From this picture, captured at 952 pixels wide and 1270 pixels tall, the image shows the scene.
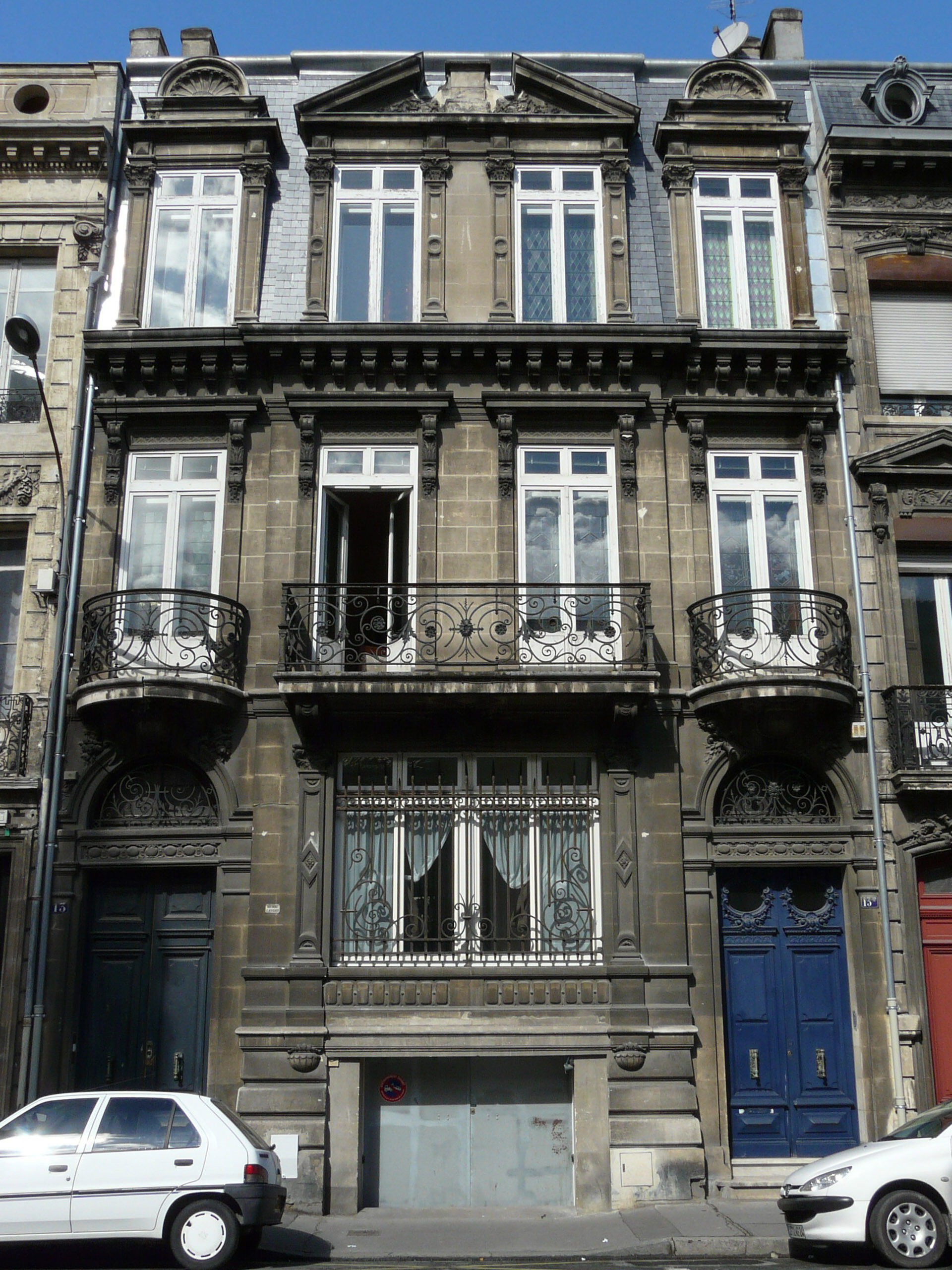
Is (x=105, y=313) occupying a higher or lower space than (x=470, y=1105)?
higher

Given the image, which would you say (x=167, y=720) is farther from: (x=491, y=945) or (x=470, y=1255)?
(x=470, y=1255)

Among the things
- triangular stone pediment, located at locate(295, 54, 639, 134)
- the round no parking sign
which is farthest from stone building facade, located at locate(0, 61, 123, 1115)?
the round no parking sign

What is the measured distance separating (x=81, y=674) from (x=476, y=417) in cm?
609

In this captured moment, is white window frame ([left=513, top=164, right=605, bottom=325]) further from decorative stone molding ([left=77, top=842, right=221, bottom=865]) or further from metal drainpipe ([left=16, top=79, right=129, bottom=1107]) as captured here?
decorative stone molding ([left=77, top=842, right=221, bottom=865])

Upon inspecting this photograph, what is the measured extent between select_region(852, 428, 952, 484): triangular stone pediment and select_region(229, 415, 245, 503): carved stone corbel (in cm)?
810

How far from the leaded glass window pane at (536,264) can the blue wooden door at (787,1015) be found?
804 cm

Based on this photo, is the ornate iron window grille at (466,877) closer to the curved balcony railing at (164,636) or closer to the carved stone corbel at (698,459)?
the curved balcony railing at (164,636)

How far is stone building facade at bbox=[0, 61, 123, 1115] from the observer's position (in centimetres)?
1537

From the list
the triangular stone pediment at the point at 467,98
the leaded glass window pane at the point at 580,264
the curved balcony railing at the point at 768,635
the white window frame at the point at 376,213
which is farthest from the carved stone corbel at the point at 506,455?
the triangular stone pediment at the point at 467,98

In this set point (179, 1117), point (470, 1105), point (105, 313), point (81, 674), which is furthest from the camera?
point (105, 313)

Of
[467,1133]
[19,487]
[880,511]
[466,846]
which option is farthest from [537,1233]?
[19,487]

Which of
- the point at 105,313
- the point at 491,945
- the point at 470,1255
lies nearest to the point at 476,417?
the point at 105,313

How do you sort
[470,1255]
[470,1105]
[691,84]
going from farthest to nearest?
[691,84] < [470,1105] < [470,1255]

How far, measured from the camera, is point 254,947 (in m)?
14.9
